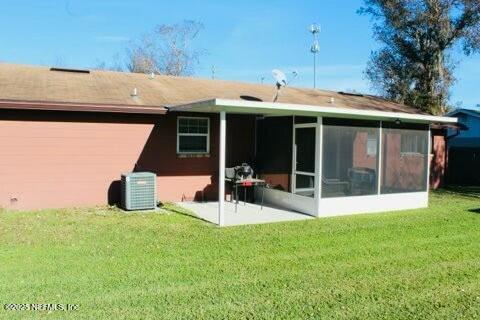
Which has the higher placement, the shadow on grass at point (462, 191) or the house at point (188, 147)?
the house at point (188, 147)

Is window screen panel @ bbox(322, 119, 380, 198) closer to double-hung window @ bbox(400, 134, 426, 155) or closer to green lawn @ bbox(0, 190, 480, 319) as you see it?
double-hung window @ bbox(400, 134, 426, 155)

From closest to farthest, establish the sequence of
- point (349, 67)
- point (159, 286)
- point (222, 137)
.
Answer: point (159, 286)
point (222, 137)
point (349, 67)

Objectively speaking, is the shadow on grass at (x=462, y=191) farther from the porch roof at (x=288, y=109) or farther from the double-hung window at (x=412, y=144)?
the porch roof at (x=288, y=109)

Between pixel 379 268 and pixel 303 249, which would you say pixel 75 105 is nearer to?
pixel 303 249

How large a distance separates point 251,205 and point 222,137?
3378mm

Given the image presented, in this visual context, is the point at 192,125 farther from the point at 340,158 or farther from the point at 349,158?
the point at 349,158

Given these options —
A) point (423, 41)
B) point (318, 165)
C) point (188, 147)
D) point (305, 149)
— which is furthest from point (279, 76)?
point (423, 41)

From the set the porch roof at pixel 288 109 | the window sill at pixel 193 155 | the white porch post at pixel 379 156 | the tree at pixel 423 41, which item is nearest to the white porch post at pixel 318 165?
the porch roof at pixel 288 109

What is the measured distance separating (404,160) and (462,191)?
5.77 meters

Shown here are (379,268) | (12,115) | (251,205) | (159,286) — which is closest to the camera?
(159,286)

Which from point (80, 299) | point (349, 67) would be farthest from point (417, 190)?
point (349, 67)

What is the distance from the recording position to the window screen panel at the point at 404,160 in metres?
11.0

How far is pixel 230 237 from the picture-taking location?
25.3 ft

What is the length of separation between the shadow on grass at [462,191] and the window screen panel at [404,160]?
383 centimetres
